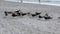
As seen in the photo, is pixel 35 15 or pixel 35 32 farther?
pixel 35 15

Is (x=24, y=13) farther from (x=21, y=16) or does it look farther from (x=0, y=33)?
(x=0, y=33)

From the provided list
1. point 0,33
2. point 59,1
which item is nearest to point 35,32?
point 0,33

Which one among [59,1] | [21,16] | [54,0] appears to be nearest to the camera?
[21,16]

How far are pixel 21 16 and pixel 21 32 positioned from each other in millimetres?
965

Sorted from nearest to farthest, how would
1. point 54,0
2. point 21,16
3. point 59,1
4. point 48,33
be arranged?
point 48,33 → point 21,16 → point 59,1 → point 54,0

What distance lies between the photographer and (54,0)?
662cm

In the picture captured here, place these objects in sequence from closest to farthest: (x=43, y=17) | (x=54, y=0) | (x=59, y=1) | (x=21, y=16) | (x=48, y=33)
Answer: (x=48, y=33) → (x=43, y=17) → (x=21, y=16) → (x=59, y=1) → (x=54, y=0)

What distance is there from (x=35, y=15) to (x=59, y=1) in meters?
4.16

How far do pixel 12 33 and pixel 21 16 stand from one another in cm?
100

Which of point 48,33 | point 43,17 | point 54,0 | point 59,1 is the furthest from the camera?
point 54,0

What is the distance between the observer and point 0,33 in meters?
1.35

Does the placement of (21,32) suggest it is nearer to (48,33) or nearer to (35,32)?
(35,32)

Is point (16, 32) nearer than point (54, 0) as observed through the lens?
Yes

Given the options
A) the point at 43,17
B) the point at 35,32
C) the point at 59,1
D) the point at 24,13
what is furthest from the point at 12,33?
the point at 59,1
